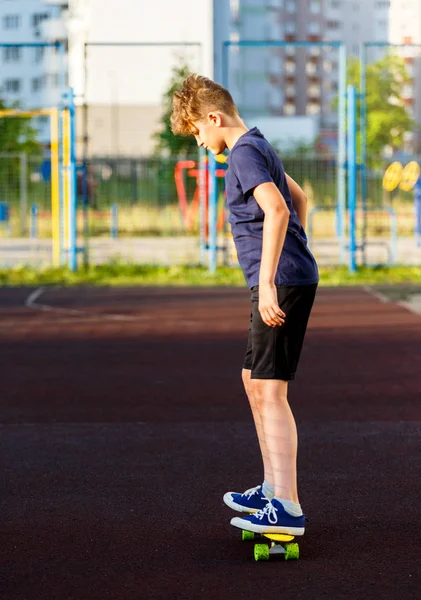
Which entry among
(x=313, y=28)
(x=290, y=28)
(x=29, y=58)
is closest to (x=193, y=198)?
(x=29, y=58)

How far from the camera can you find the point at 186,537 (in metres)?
4.98

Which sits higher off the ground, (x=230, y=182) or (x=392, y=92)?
(x=392, y=92)

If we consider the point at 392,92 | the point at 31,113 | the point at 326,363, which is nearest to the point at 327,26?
Answer: the point at 392,92

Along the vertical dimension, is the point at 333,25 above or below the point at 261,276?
above

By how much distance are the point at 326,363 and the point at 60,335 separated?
3.07 m

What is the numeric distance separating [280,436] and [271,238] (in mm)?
759

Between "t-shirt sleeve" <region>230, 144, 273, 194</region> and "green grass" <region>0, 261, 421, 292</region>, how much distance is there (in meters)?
12.3

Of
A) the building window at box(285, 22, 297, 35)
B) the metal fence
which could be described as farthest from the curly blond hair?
the building window at box(285, 22, 297, 35)

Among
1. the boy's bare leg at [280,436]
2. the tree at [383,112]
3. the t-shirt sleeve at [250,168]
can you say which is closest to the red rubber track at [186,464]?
the boy's bare leg at [280,436]

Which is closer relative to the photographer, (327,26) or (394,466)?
(394,466)

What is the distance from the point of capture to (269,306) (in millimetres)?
4621

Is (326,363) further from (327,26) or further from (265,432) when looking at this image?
(327,26)

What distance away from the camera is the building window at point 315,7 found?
12420 centimetres

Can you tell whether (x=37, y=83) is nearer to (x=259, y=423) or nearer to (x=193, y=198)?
(x=193, y=198)
